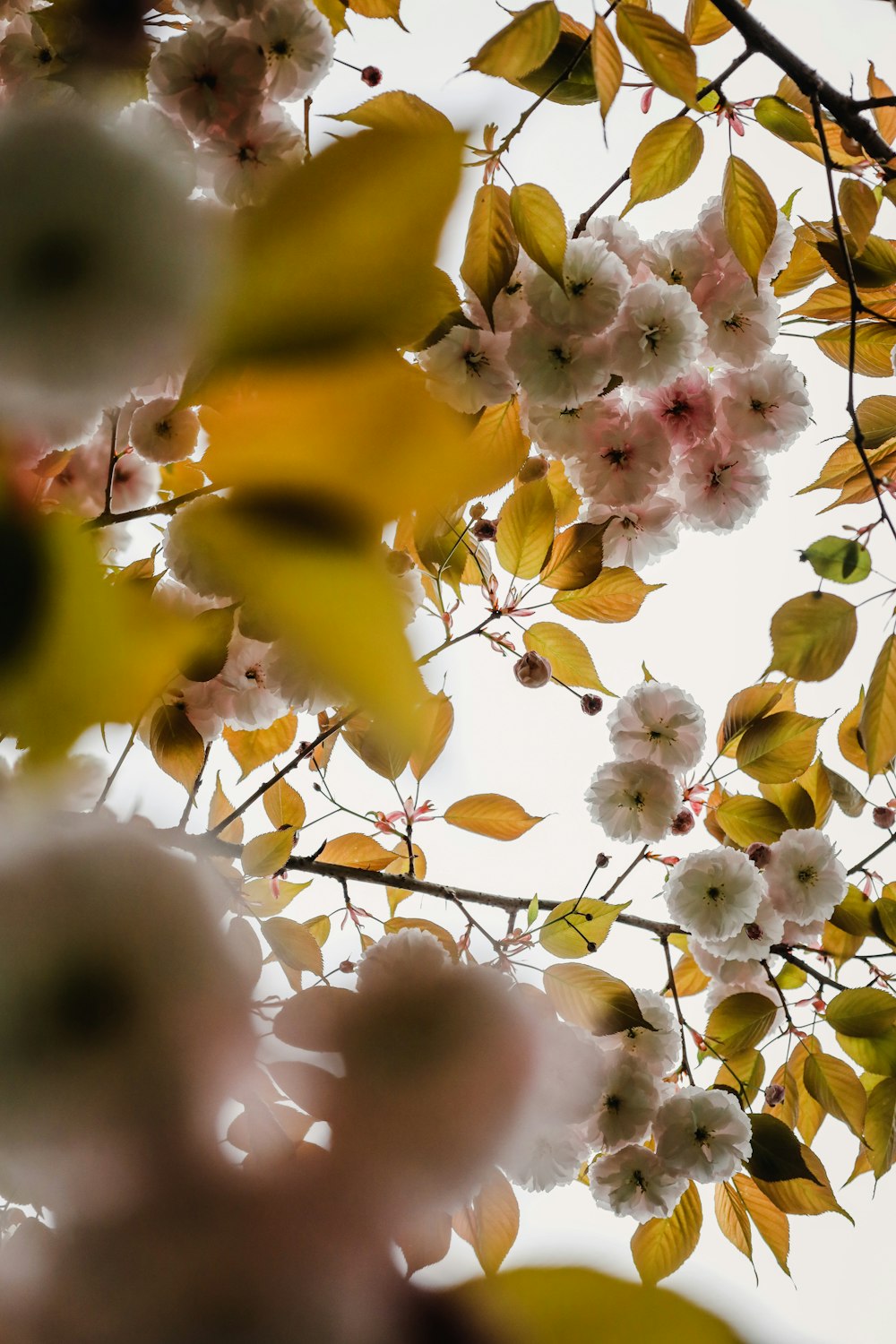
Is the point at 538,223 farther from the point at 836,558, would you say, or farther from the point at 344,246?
the point at 344,246

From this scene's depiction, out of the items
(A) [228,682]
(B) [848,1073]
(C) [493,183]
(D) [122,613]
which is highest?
(C) [493,183]

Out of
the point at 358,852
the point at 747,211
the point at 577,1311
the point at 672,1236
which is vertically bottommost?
the point at 672,1236

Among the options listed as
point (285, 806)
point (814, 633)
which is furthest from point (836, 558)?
point (285, 806)

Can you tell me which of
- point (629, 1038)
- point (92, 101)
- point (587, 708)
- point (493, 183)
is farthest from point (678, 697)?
point (92, 101)

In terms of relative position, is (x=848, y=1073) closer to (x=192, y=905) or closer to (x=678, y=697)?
(x=678, y=697)

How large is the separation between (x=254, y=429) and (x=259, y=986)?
5cm

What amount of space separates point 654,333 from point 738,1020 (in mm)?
530

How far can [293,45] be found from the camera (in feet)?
1.31

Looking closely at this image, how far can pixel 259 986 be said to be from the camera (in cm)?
8

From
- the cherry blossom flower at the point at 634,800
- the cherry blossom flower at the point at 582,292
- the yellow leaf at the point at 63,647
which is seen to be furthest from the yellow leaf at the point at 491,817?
the yellow leaf at the point at 63,647

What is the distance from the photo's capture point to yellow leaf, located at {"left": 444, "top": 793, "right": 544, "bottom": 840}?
70cm

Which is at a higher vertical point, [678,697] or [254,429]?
[678,697]

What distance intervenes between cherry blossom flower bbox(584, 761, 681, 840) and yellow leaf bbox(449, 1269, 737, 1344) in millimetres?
655

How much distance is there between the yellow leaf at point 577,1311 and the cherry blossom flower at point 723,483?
1.96 ft
